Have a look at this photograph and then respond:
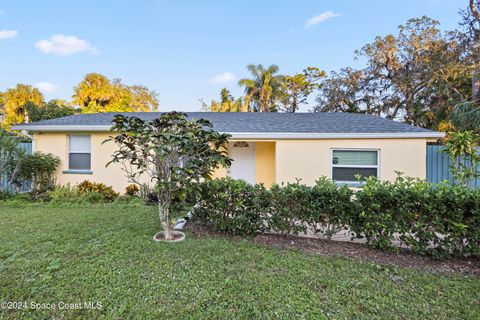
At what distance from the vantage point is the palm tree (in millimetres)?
19438

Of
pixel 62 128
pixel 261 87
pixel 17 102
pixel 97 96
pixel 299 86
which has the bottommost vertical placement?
pixel 62 128

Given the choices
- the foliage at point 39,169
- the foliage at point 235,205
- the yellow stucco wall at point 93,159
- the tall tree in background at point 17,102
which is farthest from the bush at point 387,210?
the tall tree in background at point 17,102

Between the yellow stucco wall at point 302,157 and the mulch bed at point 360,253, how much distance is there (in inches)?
143

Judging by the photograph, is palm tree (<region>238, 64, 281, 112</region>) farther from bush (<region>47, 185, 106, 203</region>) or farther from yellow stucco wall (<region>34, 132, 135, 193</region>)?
bush (<region>47, 185, 106, 203</region>)

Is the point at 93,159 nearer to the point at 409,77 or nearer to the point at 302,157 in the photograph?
the point at 302,157

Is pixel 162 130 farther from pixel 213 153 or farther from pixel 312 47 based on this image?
pixel 312 47

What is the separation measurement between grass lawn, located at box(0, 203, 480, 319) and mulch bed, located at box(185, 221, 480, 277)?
258mm

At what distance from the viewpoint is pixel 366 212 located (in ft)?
12.0

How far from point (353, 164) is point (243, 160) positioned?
14.1 ft

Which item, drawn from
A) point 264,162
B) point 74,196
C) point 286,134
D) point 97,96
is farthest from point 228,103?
point 74,196

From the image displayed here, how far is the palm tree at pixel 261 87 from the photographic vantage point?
19.4 m

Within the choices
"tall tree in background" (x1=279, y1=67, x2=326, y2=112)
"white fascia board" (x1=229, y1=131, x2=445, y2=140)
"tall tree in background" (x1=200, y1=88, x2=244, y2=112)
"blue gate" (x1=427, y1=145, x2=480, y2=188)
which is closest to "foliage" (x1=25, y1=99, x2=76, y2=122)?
"tall tree in background" (x1=200, y1=88, x2=244, y2=112)

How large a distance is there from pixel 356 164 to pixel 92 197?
923 cm

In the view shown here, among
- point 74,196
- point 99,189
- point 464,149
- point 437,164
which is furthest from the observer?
point 437,164
